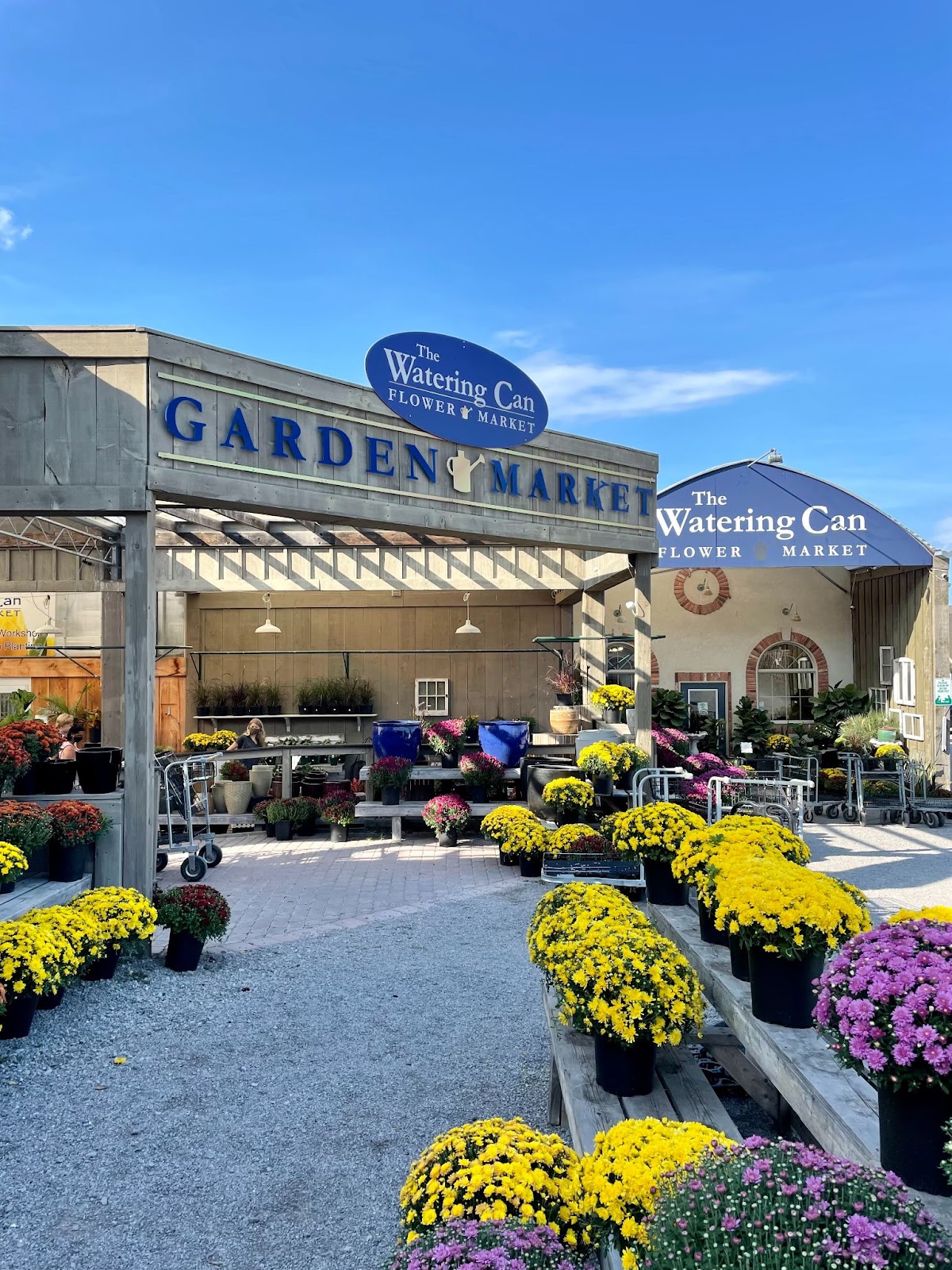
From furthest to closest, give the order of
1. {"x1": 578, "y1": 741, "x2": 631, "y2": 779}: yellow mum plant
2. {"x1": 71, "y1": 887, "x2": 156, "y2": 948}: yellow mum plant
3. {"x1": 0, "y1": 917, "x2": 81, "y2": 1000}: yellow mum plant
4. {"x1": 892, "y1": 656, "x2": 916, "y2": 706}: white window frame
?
{"x1": 892, "y1": 656, "x2": 916, "y2": 706}: white window frame < {"x1": 578, "y1": 741, "x2": 631, "y2": 779}: yellow mum plant < {"x1": 71, "y1": 887, "x2": 156, "y2": 948}: yellow mum plant < {"x1": 0, "y1": 917, "x2": 81, "y2": 1000}: yellow mum plant

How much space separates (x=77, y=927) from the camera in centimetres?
513

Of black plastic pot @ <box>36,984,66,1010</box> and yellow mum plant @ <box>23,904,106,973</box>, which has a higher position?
yellow mum plant @ <box>23,904,106,973</box>

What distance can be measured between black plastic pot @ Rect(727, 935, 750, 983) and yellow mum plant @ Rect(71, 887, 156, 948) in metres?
3.61

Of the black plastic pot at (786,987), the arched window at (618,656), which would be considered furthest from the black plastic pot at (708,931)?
the arched window at (618,656)

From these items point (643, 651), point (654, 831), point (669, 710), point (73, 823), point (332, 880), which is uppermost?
point (643, 651)

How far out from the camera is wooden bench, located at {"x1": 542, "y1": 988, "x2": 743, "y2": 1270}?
3199 millimetres

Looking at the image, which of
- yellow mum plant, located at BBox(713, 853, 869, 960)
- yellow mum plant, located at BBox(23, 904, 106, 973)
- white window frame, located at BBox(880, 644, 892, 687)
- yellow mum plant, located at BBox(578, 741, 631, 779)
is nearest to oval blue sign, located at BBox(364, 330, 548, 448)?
yellow mum plant, located at BBox(578, 741, 631, 779)

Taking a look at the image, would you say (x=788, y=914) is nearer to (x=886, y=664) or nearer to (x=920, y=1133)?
(x=920, y=1133)

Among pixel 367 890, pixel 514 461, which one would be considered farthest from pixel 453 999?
pixel 514 461

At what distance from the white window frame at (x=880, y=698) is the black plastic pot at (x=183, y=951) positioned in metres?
13.7

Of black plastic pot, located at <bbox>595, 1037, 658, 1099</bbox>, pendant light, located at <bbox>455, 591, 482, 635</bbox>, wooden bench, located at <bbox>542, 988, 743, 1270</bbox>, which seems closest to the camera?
wooden bench, located at <bbox>542, 988, 743, 1270</bbox>

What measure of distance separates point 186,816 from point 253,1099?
17.2 feet

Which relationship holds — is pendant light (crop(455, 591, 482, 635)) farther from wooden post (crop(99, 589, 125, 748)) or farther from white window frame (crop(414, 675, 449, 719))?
wooden post (crop(99, 589, 125, 748))

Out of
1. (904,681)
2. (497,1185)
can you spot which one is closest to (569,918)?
(497,1185)
